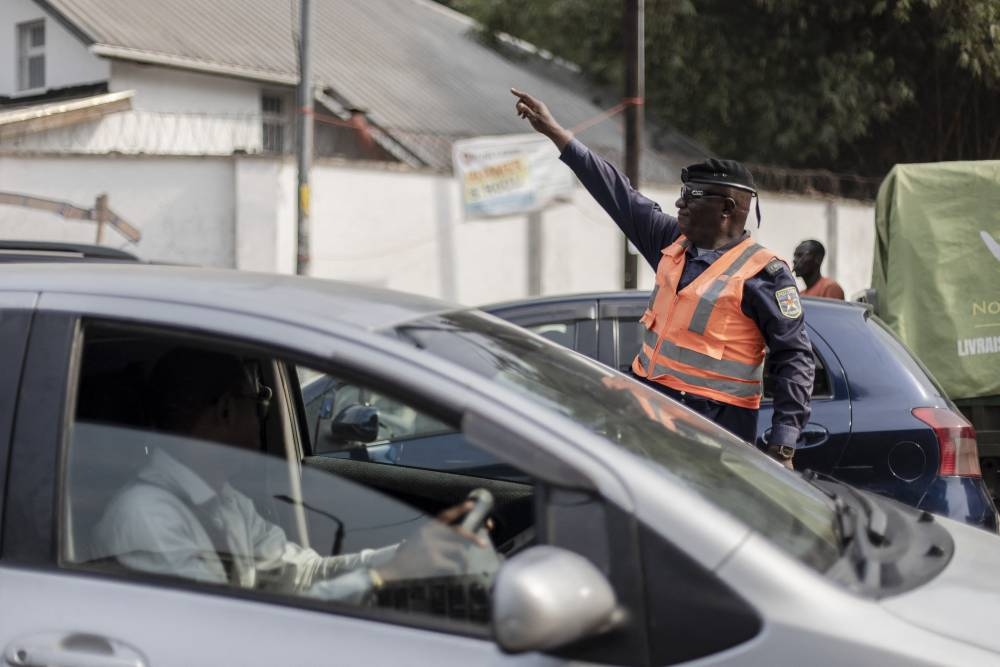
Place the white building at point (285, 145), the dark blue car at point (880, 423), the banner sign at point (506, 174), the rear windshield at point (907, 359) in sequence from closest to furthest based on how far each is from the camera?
the dark blue car at point (880, 423)
the rear windshield at point (907, 359)
the white building at point (285, 145)
the banner sign at point (506, 174)

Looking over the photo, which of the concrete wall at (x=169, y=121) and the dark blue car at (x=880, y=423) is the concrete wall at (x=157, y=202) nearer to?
the concrete wall at (x=169, y=121)

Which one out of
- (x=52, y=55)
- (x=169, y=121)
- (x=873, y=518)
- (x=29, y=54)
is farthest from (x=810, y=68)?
(x=873, y=518)

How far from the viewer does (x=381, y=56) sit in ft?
70.6

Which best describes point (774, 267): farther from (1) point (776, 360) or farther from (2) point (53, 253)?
(2) point (53, 253)

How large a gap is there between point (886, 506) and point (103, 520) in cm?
162

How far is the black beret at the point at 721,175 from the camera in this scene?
4.02 metres

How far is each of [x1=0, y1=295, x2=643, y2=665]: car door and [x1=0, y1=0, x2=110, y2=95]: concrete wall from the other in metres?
15.4

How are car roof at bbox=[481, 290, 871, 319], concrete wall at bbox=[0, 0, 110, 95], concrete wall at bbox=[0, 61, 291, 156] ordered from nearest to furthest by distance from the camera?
1. car roof at bbox=[481, 290, 871, 319]
2. concrete wall at bbox=[0, 61, 291, 156]
3. concrete wall at bbox=[0, 0, 110, 95]

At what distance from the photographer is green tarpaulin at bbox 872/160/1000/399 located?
6.79 meters

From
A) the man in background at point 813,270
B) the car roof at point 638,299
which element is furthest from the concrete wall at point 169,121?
the car roof at point 638,299

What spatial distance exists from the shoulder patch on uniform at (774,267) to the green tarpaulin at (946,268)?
126 inches

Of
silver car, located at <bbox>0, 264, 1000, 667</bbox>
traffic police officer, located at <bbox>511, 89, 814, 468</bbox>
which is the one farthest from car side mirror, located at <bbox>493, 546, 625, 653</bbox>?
traffic police officer, located at <bbox>511, 89, 814, 468</bbox>

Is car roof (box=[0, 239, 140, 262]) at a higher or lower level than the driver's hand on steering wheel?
higher

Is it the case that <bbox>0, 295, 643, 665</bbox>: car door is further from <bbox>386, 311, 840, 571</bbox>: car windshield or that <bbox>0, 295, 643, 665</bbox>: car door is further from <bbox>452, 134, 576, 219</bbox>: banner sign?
<bbox>452, 134, 576, 219</bbox>: banner sign
